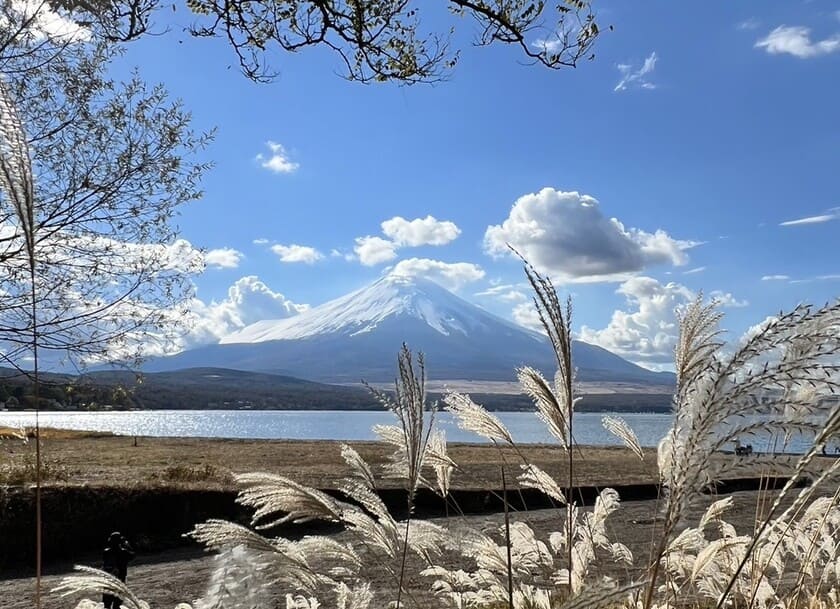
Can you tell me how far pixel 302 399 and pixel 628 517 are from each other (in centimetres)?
16239

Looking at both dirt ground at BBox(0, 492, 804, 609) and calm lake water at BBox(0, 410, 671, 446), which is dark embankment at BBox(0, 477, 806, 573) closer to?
dirt ground at BBox(0, 492, 804, 609)

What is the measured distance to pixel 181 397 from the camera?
139 metres

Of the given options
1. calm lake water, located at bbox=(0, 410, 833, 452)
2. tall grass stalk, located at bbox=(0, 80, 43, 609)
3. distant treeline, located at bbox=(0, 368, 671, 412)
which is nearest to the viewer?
tall grass stalk, located at bbox=(0, 80, 43, 609)

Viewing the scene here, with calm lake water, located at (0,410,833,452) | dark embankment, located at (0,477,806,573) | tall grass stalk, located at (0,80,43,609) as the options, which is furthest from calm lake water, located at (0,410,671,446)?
dark embankment, located at (0,477,806,573)

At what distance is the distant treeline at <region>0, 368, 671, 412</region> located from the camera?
717 centimetres

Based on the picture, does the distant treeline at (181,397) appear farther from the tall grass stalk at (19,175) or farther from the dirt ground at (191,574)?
the dirt ground at (191,574)

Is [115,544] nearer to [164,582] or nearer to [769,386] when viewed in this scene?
[769,386]

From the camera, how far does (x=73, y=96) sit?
665cm

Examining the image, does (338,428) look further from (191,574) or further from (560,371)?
(560,371)

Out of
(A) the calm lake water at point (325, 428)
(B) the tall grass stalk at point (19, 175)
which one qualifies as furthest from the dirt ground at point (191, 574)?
(B) the tall grass stalk at point (19, 175)

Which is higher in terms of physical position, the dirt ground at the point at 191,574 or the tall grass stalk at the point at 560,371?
the tall grass stalk at the point at 560,371

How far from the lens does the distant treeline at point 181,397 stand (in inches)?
282

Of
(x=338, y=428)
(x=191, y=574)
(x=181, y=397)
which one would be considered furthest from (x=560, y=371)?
(x=181, y=397)

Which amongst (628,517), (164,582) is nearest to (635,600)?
(164,582)
